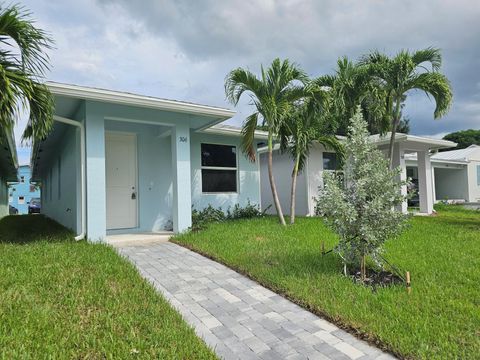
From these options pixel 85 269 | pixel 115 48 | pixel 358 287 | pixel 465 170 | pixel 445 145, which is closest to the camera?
pixel 358 287

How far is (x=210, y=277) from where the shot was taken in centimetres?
480

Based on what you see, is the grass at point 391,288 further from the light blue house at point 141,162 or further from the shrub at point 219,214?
the light blue house at point 141,162

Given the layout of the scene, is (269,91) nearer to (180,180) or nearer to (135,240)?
(180,180)

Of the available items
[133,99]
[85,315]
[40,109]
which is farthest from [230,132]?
[85,315]

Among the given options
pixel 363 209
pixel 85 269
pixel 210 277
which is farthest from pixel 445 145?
pixel 85 269

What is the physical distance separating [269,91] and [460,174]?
2083 cm

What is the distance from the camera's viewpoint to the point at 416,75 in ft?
32.5

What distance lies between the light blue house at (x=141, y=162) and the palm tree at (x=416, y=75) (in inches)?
175

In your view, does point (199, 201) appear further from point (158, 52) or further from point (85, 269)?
point (85, 269)

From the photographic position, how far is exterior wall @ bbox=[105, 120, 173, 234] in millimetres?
8602

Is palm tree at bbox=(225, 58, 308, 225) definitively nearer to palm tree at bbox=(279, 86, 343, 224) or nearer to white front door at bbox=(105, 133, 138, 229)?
palm tree at bbox=(279, 86, 343, 224)

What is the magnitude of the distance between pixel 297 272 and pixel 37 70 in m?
5.24

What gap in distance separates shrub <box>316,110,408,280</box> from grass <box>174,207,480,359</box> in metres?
0.54

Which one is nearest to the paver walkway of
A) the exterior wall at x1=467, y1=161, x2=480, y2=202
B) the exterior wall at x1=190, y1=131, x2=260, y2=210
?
the exterior wall at x1=190, y1=131, x2=260, y2=210
